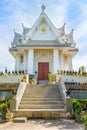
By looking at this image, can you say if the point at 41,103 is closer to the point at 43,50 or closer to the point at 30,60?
the point at 30,60

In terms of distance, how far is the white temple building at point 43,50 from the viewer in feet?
74.9

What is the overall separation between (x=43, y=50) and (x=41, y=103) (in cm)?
1194

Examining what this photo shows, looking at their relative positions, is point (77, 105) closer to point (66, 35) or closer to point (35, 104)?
point (35, 104)

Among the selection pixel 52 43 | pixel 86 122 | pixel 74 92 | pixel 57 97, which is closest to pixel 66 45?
pixel 52 43

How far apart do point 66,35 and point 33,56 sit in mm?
6809

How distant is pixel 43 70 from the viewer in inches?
926

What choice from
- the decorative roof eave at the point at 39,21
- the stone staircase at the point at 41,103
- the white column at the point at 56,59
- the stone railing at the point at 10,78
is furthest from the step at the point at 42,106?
the decorative roof eave at the point at 39,21

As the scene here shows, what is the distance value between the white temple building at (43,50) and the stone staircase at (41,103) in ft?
23.9

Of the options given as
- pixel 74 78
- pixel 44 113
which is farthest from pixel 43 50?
pixel 44 113

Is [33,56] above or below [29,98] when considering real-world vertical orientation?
above

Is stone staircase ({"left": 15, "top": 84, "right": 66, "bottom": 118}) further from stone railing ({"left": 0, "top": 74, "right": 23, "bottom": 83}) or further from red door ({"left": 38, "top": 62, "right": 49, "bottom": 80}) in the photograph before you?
red door ({"left": 38, "top": 62, "right": 49, "bottom": 80})

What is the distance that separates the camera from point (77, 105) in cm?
1068

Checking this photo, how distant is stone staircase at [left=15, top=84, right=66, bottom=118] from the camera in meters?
11.0

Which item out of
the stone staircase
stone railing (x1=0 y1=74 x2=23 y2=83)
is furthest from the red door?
the stone staircase
